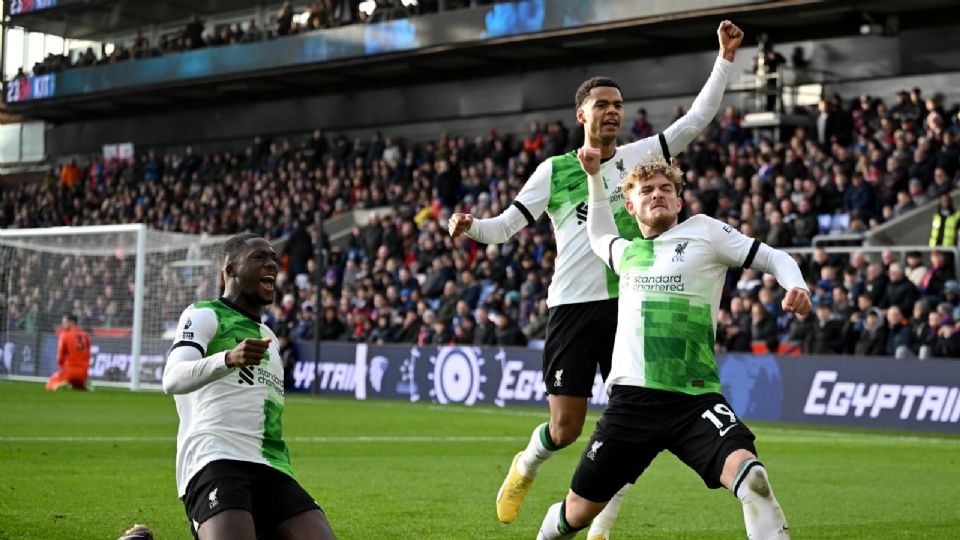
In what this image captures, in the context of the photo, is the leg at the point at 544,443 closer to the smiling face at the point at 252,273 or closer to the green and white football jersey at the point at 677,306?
the green and white football jersey at the point at 677,306

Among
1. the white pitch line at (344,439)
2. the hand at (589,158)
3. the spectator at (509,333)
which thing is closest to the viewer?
the hand at (589,158)

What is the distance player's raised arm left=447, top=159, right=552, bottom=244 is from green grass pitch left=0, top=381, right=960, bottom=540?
2.01 meters

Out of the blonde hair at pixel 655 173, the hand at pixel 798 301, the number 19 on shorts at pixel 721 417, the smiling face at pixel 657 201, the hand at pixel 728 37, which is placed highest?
the hand at pixel 728 37

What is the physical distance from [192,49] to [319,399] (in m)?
20.7

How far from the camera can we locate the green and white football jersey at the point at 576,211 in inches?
328

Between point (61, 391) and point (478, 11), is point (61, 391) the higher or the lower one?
the lower one

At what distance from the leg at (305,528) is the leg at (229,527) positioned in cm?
17

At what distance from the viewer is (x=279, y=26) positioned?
4234 cm

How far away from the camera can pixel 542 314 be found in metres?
25.5

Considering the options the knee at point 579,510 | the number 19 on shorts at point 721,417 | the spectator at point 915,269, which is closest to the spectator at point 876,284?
the spectator at point 915,269

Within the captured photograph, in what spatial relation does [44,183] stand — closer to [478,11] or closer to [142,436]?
[478,11]

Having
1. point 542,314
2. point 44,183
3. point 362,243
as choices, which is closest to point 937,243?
point 542,314

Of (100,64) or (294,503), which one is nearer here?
(294,503)

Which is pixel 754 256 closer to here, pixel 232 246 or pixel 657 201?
pixel 657 201
